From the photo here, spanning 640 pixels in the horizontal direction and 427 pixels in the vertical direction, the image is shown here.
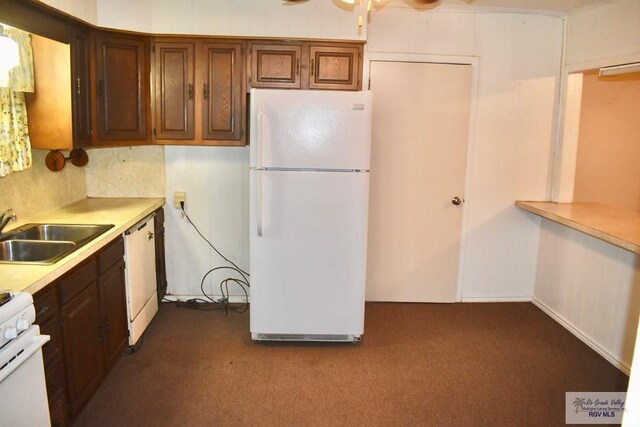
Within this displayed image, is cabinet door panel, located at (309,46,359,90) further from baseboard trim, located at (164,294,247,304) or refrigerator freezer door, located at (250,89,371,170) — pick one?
baseboard trim, located at (164,294,247,304)

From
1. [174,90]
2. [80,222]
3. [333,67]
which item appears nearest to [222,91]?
[174,90]

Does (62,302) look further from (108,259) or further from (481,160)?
(481,160)

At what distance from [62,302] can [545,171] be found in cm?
357

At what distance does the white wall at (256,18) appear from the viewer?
3318mm

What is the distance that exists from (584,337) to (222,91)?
306 cm

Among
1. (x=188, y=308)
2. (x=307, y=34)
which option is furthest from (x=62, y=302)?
(x=307, y=34)

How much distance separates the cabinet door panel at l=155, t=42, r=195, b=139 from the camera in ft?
11.3

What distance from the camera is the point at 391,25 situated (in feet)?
12.3

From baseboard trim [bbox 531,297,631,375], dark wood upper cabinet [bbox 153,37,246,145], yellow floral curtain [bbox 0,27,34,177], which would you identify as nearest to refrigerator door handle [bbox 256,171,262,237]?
dark wood upper cabinet [bbox 153,37,246,145]

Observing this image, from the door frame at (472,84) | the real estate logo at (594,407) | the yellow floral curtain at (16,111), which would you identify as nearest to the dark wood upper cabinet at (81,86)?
the yellow floral curtain at (16,111)

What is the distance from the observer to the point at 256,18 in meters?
3.35

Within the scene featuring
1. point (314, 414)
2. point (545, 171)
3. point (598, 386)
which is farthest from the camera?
point (545, 171)

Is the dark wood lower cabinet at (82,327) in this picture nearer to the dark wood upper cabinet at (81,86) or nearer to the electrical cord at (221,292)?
the dark wood upper cabinet at (81,86)

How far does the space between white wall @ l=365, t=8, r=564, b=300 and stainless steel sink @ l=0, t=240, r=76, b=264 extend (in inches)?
102
